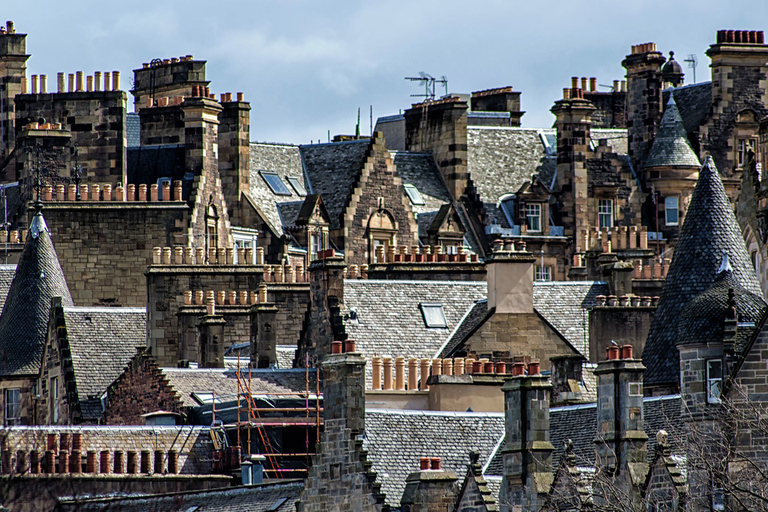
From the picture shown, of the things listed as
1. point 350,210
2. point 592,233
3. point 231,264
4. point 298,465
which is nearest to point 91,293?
point 231,264

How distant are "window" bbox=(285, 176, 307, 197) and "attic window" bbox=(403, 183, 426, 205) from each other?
3.84 m

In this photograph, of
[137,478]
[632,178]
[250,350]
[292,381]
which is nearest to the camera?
[137,478]

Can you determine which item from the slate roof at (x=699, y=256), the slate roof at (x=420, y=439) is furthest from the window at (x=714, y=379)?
the slate roof at (x=699, y=256)

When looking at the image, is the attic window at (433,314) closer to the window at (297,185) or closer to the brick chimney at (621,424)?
the brick chimney at (621,424)

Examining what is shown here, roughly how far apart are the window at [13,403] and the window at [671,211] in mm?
30826

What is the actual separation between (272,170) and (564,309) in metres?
25.7

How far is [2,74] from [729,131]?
29.4m

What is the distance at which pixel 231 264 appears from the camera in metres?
96.4

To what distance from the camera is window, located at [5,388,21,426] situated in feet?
289

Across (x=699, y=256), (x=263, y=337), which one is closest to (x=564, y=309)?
(x=263, y=337)

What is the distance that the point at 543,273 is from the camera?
105562mm

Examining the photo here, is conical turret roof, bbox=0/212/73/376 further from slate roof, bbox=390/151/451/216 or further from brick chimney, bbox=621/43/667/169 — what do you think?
brick chimney, bbox=621/43/667/169

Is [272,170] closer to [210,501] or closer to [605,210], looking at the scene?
[605,210]

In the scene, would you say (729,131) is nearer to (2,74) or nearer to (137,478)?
(2,74)
